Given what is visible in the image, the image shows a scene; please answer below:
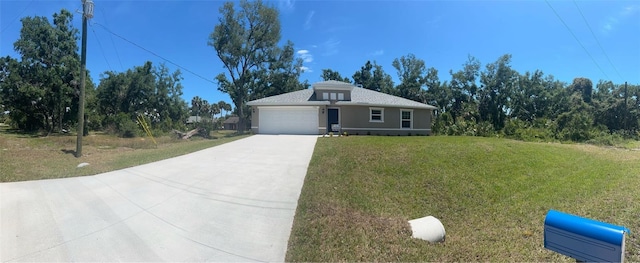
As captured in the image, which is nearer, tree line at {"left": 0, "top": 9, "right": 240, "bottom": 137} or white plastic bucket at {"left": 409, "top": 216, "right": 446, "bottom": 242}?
white plastic bucket at {"left": 409, "top": 216, "right": 446, "bottom": 242}

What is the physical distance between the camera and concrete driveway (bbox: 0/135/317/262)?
11.4ft

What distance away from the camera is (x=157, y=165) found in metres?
8.76

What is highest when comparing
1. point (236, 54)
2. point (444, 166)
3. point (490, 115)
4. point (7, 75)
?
point (236, 54)

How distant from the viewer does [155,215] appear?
464 cm

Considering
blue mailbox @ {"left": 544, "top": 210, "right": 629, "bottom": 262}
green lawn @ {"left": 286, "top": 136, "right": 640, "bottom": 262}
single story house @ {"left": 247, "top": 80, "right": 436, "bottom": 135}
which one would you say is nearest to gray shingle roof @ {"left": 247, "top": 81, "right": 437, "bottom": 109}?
single story house @ {"left": 247, "top": 80, "right": 436, "bottom": 135}

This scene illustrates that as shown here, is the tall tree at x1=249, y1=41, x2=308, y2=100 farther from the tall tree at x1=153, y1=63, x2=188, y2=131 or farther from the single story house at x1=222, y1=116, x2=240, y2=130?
the single story house at x1=222, y1=116, x2=240, y2=130

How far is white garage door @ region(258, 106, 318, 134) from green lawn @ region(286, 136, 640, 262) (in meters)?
9.53

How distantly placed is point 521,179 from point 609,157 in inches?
243

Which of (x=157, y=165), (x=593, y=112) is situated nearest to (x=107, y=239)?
(x=157, y=165)

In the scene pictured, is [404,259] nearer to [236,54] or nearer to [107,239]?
[107,239]

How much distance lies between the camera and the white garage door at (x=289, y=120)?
1888cm

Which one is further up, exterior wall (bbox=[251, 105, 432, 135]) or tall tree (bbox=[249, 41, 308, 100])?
tall tree (bbox=[249, 41, 308, 100])

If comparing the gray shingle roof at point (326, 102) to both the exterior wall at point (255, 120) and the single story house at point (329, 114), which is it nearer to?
the single story house at point (329, 114)

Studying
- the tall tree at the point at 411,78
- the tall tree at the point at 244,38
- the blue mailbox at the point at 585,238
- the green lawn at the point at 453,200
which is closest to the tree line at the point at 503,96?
the tall tree at the point at 411,78
